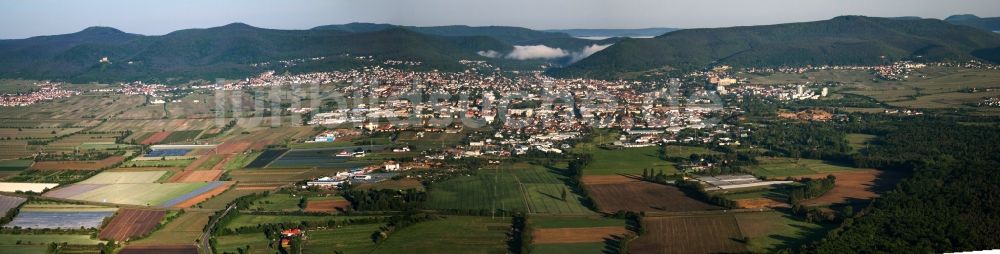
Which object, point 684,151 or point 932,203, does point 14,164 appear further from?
point 932,203

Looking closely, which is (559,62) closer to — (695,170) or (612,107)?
(612,107)

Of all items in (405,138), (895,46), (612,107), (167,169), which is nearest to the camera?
Answer: (167,169)

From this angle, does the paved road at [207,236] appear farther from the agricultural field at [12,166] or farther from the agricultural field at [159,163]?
the agricultural field at [12,166]

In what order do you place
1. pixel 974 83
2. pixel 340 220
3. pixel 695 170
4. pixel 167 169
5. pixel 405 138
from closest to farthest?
pixel 340 220 → pixel 695 170 → pixel 167 169 → pixel 405 138 → pixel 974 83

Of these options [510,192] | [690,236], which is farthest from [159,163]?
[690,236]

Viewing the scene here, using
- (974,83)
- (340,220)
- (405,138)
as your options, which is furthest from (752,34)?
(340,220)

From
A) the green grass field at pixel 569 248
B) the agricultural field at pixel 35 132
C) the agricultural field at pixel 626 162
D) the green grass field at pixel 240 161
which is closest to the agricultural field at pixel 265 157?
the green grass field at pixel 240 161
